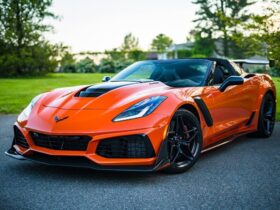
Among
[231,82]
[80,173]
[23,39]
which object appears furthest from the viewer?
[23,39]

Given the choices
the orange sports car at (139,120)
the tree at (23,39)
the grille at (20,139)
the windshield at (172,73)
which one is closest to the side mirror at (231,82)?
the orange sports car at (139,120)

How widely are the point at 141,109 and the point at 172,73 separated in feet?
4.41

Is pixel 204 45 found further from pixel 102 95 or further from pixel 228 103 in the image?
pixel 102 95

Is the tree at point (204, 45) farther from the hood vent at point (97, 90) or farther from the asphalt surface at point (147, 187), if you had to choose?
the asphalt surface at point (147, 187)

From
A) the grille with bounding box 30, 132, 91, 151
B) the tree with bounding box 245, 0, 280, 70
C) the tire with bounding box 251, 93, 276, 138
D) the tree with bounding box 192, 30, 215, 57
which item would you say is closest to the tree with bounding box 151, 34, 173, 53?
the tree with bounding box 192, 30, 215, 57

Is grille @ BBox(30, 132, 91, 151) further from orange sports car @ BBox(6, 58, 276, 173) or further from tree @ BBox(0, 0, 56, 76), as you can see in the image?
tree @ BBox(0, 0, 56, 76)

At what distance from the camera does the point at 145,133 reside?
3801 mm

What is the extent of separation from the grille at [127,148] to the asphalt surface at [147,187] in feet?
0.89

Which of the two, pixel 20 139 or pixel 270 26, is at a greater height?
pixel 270 26

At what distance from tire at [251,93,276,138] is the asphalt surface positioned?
1374 millimetres

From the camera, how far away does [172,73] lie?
17.1ft

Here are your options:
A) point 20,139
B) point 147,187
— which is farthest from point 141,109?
point 20,139

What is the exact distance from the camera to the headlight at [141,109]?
3.92 metres

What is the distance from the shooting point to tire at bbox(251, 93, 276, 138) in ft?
20.7
